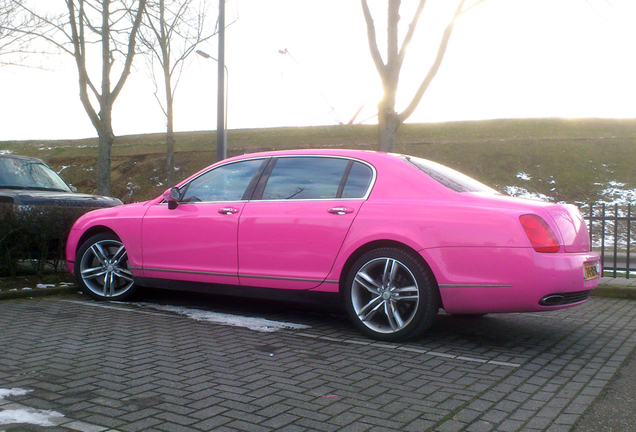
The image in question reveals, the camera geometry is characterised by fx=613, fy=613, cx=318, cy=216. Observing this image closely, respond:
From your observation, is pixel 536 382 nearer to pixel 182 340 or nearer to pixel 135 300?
pixel 182 340

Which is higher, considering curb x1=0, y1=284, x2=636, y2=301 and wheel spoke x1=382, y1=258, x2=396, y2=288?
wheel spoke x1=382, y1=258, x2=396, y2=288

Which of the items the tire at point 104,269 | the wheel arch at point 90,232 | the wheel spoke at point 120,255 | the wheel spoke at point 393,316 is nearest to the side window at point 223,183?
the wheel spoke at point 120,255

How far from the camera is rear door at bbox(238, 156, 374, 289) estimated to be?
5289 mm

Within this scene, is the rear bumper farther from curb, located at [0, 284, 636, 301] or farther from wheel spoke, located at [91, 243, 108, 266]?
wheel spoke, located at [91, 243, 108, 266]

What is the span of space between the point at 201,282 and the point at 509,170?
88.9ft

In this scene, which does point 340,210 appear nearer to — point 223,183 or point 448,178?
point 448,178

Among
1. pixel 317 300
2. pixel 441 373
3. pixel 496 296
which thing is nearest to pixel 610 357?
pixel 496 296

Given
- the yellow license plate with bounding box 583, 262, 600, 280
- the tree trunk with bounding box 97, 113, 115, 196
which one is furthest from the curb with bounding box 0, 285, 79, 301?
the tree trunk with bounding box 97, 113, 115, 196

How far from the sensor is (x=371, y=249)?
16.9 ft

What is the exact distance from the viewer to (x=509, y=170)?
30781mm

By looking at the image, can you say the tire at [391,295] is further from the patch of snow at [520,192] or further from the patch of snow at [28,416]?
the patch of snow at [520,192]

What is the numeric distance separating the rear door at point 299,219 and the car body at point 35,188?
406 centimetres

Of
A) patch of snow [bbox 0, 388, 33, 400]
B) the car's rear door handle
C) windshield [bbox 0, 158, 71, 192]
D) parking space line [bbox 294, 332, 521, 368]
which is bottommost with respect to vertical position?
parking space line [bbox 294, 332, 521, 368]

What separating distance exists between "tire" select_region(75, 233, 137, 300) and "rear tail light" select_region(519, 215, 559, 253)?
426 centimetres
